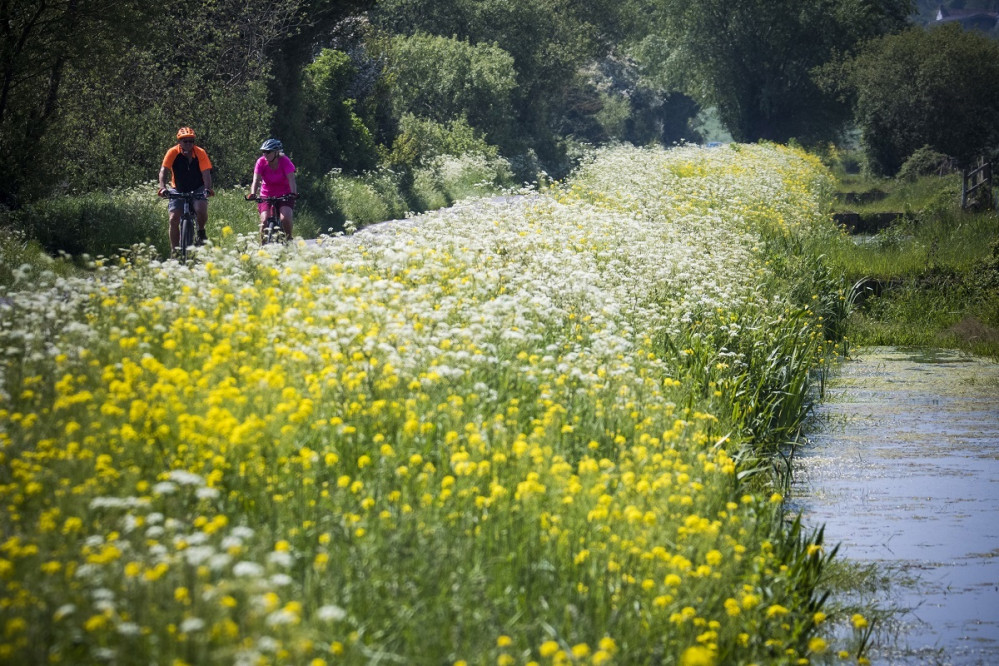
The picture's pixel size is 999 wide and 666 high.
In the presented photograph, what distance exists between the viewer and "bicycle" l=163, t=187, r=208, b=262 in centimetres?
1319

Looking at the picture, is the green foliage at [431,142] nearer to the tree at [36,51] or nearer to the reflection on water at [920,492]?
the tree at [36,51]

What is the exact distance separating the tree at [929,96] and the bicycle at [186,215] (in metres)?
28.8

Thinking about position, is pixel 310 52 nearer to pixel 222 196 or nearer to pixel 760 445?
pixel 222 196

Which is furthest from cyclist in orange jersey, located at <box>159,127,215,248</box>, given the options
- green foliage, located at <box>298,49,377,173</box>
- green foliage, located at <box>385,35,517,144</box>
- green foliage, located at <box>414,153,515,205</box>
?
green foliage, located at <box>385,35,517,144</box>

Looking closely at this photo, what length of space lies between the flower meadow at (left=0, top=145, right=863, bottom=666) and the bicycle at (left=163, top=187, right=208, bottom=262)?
3.96 m

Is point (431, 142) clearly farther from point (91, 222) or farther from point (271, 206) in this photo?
point (271, 206)

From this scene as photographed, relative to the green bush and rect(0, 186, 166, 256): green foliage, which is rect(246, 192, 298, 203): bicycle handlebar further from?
the green bush

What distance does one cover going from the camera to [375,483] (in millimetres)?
5465

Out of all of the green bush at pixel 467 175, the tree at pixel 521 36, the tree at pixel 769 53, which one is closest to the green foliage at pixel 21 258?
the green bush at pixel 467 175

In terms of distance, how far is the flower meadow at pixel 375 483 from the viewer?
3969 mm

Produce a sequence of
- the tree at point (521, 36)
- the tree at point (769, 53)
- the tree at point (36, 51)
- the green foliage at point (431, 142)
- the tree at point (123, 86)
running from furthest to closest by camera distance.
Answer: the tree at point (769, 53)
the tree at point (521, 36)
the green foliage at point (431, 142)
the tree at point (123, 86)
the tree at point (36, 51)

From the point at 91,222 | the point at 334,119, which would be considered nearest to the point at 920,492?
the point at 91,222

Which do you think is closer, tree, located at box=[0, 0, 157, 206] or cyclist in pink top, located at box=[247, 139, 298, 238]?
cyclist in pink top, located at box=[247, 139, 298, 238]

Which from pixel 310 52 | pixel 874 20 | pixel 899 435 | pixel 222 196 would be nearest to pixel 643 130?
pixel 874 20
